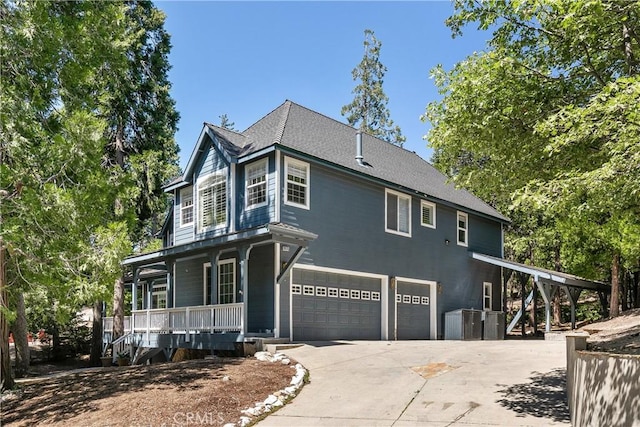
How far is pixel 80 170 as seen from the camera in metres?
9.93

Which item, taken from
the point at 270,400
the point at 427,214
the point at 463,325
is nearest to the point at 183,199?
the point at 427,214

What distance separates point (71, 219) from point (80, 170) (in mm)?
1023

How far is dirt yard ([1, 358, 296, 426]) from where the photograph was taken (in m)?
8.09

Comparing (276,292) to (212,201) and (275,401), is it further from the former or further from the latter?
(275,401)

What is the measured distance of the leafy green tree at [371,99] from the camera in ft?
146

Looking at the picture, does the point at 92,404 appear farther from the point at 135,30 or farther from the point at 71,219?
the point at 135,30

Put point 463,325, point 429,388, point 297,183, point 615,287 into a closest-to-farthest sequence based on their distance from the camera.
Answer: point 429,388 < point 297,183 < point 463,325 < point 615,287

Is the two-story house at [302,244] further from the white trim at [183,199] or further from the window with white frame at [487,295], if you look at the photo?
the window with white frame at [487,295]

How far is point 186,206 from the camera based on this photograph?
19.3m

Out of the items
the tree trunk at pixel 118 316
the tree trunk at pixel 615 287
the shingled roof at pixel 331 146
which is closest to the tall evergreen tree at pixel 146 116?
the tree trunk at pixel 118 316

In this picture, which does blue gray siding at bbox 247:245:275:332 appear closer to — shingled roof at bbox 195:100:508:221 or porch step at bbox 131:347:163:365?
shingled roof at bbox 195:100:508:221

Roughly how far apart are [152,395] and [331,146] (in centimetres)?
1090

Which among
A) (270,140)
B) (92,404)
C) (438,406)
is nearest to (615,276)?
(270,140)

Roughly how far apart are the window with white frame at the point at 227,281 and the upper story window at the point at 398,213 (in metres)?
5.35
